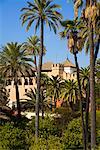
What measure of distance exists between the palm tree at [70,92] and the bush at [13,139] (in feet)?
97.3

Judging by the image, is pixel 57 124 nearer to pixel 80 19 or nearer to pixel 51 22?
pixel 51 22

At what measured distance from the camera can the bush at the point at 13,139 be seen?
37.1m

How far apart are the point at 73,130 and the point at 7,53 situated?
565 inches

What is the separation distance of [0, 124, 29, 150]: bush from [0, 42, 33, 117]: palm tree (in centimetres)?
1414

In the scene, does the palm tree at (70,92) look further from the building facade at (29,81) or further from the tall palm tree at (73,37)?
the tall palm tree at (73,37)

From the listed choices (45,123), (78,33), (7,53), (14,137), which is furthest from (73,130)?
(7,53)

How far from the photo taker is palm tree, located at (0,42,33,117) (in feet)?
175

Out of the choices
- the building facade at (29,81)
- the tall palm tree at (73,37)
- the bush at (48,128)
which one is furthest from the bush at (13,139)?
the building facade at (29,81)

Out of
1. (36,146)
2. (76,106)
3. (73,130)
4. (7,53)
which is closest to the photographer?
(36,146)

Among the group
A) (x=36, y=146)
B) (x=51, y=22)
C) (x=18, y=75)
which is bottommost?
(x=36, y=146)

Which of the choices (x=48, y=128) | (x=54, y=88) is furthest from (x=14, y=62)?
(x=54, y=88)

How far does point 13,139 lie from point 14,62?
56.9ft

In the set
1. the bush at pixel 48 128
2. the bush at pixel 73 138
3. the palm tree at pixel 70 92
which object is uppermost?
the palm tree at pixel 70 92

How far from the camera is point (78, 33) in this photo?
39094mm
